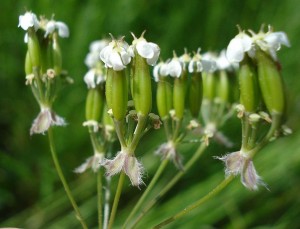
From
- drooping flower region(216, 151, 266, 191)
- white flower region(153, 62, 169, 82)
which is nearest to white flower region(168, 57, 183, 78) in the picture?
white flower region(153, 62, 169, 82)

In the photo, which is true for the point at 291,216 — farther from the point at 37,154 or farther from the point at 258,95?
the point at 258,95

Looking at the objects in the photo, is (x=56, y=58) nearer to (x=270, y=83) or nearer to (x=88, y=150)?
(x=270, y=83)

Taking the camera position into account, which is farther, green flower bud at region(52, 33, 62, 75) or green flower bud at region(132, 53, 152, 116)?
green flower bud at region(52, 33, 62, 75)

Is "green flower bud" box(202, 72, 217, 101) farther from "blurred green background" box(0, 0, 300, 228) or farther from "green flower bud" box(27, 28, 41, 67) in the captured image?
"blurred green background" box(0, 0, 300, 228)

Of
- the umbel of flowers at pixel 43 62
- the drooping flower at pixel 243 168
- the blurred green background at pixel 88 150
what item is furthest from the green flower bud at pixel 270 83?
the blurred green background at pixel 88 150

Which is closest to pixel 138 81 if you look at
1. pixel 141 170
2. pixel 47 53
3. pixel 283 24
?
pixel 141 170

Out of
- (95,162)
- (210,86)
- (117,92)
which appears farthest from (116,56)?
(210,86)

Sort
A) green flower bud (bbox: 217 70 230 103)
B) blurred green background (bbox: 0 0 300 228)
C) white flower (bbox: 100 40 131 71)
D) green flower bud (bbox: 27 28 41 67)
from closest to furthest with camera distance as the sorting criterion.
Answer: white flower (bbox: 100 40 131 71) → green flower bud (bbox: 27 28 41 67) → green flower bud (bbox: 217 70 230 103) → blurred green background (bbox: 0 0 300 228)
